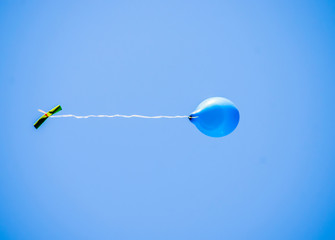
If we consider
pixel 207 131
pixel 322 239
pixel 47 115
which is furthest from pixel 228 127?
pixel 322 239

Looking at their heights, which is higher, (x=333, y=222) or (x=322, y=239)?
(x=333, y=222)

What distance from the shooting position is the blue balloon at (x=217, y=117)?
3914mm

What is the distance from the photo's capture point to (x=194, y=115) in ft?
13.7

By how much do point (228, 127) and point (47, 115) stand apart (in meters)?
2.79

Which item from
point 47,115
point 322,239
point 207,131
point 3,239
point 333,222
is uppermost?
point 333,222

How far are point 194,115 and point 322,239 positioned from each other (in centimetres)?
780

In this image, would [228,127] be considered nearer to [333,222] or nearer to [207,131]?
[207,131]

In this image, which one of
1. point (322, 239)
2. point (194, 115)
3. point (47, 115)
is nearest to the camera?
point (47, 115)

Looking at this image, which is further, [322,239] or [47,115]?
[322,239]

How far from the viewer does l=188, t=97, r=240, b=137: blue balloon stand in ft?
12.8

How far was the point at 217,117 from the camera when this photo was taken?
3.91 metres

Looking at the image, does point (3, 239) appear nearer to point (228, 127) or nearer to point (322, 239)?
point (228, 127)

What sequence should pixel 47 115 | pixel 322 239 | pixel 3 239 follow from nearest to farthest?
pixel 47 115, pixel 3 239, pixel 322 239

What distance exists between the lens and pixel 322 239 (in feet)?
28.5
